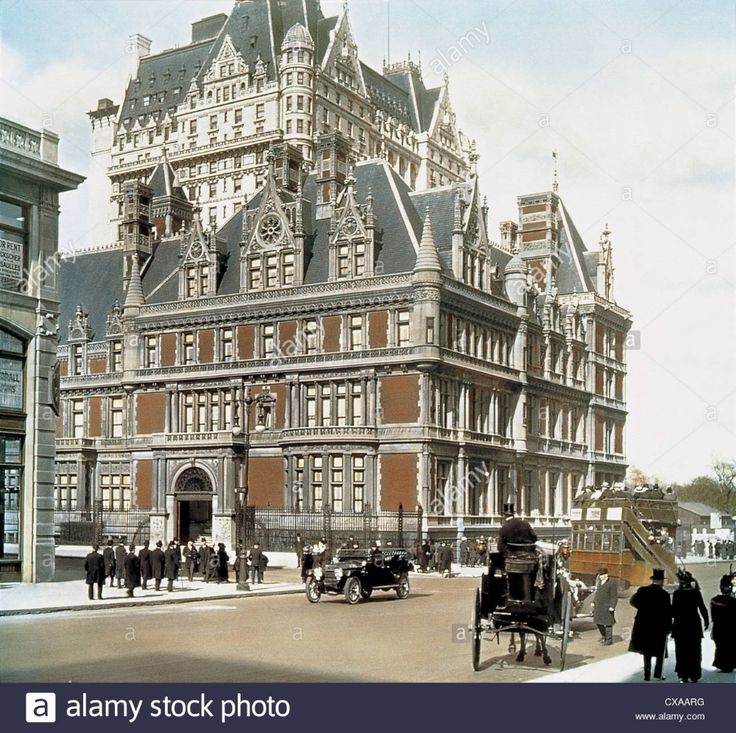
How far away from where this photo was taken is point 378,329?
167ft

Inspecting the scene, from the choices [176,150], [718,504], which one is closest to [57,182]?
[718,504]

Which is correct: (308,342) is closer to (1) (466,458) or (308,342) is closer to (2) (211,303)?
(2) (211,303)

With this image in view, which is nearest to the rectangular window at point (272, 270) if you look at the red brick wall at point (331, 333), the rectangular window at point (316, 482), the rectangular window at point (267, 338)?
the rectangular window at point (267, 338)

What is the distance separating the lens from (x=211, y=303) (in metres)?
55.4

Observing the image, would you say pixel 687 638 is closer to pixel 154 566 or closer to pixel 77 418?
pixel 154 566

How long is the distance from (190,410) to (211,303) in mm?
5504

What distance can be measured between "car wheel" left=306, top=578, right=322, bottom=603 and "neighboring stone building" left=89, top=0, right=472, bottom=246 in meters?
27.8

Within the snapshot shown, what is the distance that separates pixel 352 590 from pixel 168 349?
2942cm

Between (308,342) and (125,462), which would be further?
(125,462)

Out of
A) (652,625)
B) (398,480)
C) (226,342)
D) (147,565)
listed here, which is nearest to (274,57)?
(226,342)

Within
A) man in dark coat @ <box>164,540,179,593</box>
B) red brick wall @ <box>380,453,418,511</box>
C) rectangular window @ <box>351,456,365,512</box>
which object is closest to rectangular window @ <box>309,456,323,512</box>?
rectangular window @ <box>351,456,365,512</box>

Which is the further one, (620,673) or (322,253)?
(322,253)

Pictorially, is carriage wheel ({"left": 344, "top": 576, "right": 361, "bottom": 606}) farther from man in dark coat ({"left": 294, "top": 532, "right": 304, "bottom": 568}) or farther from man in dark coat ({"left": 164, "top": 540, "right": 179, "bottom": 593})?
man in dark coat ({"left": 294, "top": 532, "right": 304, "bottom": 568})

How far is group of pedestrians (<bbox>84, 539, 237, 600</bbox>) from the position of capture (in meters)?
28.0
